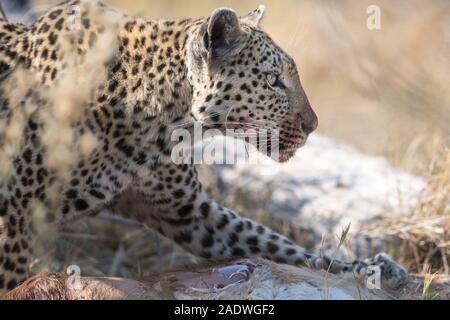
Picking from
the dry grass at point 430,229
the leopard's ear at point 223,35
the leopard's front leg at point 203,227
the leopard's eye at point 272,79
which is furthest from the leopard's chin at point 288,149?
the dry grass at point 430,229

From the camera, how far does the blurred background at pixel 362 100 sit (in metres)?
7.22

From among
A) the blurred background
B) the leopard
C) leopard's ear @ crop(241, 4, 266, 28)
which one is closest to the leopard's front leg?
the leopard

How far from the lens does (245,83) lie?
5.68m

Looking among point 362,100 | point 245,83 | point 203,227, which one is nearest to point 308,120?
point 245,83

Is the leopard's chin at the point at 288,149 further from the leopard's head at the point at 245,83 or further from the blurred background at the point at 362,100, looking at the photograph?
the blurred background at the point at 362,100

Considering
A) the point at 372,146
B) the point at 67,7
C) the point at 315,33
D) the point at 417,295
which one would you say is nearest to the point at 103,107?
the point at 67,7

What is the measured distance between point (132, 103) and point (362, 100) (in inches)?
426

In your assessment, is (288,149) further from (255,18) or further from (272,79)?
(255,18)

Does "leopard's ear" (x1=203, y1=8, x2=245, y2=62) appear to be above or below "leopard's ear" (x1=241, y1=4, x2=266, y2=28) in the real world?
below

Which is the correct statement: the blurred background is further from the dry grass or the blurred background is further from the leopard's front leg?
the leopard's front leg

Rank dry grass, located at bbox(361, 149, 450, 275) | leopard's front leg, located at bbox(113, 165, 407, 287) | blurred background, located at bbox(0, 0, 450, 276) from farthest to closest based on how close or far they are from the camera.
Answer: blurred background, located at bbox(0, 0, 450, 276) < dry grass, located at bbox(361, 149, 450, 275) < leopard's front leg, located at bbox(113, 165, 407, 287)

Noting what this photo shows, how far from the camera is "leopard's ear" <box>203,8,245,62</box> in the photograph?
17.9 feet

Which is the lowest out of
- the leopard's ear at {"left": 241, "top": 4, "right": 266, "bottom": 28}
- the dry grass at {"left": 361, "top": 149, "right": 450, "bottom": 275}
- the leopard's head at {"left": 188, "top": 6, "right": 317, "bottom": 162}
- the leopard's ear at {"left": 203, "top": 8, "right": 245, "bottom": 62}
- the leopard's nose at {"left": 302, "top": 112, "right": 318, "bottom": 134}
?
the dry grass at {"left": 361, "top": 149, "right": 450, "bottom": 275}

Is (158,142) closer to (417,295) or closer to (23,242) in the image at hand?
(23,242)
